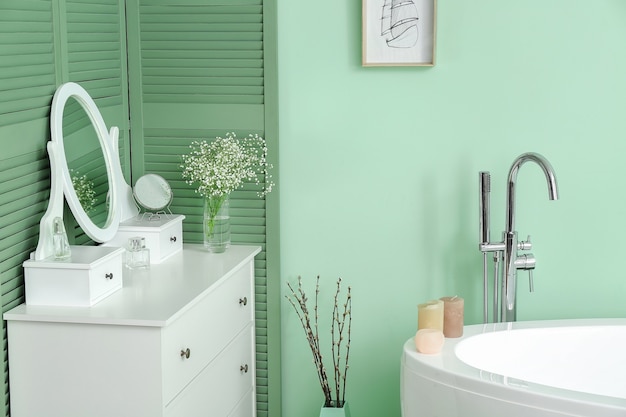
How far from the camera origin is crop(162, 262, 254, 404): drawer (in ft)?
7.73

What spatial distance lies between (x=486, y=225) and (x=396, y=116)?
18.9 inches

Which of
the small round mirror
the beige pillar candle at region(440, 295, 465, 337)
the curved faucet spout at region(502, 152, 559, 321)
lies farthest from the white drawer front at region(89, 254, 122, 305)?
the curved faucet spout at region(502, 152, 559, 321)

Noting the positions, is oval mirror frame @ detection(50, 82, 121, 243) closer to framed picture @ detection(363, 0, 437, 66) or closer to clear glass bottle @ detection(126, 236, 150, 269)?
clear glass bottle @ detection(126, 236, 150, 269)

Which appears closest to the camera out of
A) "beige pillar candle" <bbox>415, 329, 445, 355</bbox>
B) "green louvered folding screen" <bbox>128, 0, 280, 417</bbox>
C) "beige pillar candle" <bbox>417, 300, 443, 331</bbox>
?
"beige pillar candle" <bbox>415, 329, 445, 355</bbox>

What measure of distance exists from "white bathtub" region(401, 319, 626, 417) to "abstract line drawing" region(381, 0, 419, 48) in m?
0.96

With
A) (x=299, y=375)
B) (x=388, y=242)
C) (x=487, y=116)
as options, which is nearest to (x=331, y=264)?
(x=388, y=242)

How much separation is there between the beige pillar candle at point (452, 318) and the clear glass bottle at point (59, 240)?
1.12m

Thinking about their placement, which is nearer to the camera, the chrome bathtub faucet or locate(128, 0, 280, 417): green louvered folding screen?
the chrome bathtub faucet

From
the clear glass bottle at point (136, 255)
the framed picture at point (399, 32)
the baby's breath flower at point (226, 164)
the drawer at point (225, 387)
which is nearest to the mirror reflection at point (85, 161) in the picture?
the clear glass bottle at point (136, 255)

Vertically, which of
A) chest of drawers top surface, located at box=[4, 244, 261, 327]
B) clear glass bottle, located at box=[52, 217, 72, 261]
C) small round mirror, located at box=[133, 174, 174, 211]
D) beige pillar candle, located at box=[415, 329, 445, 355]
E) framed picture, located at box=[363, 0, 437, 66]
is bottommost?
beige pillar candle, located at box=[415, 329, 445, 355]

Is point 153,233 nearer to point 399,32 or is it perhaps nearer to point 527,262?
point 399,32

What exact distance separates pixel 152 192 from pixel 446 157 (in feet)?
3.23

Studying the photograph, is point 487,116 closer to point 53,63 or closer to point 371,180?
point 371,180

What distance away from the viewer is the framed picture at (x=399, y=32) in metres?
2.98
